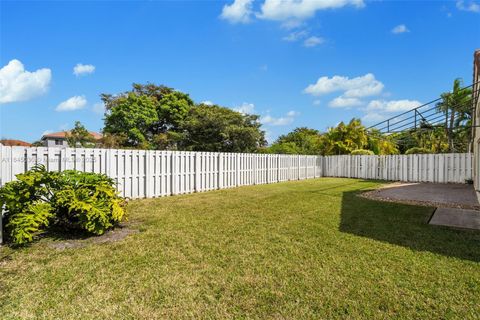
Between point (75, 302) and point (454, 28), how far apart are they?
13.5 metres

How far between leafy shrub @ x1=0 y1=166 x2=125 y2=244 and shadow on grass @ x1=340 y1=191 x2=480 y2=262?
4.30 metres

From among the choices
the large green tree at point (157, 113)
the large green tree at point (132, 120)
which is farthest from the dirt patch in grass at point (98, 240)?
the large green tree at point (132, 120)

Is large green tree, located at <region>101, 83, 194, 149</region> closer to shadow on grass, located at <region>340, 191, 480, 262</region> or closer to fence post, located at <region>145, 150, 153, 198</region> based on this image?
fence post, located at <region>145, 150, 153, 198</region>

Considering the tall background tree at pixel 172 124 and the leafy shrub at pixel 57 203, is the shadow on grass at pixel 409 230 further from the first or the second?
the tall background tree at pixel 172 124

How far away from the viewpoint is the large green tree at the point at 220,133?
23.7 m

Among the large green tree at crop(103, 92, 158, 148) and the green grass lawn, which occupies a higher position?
the large green tree at crop(103, 92, 158, 148)

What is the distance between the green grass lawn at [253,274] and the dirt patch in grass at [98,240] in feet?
0.37

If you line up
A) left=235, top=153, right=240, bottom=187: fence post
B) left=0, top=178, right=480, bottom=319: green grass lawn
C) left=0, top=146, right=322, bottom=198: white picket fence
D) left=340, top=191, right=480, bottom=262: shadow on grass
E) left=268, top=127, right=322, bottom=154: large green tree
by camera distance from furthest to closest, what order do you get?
left=268, top=127, right=322, bottom=154: large green tree, left=235, top=153, right=240, bottom=187: fence post, left=0, top=146, right=322, bottom=198: white picket fence, left=340, top=191, right=480, bottom=262: shadow on grass, left=0, top=178, right=480, bottom=319: green grass lawn

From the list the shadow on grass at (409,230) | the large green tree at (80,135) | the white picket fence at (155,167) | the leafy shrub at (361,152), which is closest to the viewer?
the shadow on grass at (409,230)

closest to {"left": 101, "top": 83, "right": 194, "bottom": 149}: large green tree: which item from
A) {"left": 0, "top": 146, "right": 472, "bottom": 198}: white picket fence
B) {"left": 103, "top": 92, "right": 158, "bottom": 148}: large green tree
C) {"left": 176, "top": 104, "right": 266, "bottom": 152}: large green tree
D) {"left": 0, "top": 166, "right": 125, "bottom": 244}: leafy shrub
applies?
{"left": 103, "top": 92, "right": 158, "bottom": 148}: large green tree

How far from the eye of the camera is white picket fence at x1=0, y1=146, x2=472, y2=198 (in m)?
6.40

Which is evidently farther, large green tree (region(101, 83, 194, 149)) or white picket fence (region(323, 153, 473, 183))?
large green tree (region(101, 83, 194, 149))

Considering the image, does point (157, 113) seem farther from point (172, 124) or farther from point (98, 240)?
point (98, 240)

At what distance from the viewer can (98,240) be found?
4258 mm
